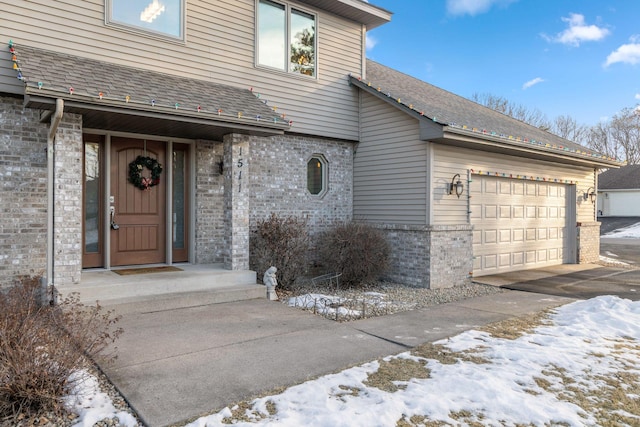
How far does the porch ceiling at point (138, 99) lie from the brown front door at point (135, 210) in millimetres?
398

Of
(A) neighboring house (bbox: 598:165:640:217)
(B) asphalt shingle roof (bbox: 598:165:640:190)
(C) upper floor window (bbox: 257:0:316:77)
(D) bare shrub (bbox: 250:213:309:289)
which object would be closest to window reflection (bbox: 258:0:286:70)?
(C) upper floor window (bbox: 257:0:316:77)

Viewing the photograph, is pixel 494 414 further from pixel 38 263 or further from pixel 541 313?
pixel 38 263

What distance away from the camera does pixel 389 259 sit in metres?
9.09

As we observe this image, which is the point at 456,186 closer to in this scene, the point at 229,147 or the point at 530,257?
the point at 530,257

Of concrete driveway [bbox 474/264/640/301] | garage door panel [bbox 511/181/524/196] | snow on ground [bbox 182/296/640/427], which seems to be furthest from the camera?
garage door panel [bbox 511/181/524/196]

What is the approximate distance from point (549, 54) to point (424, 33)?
8.30m

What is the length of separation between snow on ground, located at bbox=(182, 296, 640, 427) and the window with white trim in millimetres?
5068

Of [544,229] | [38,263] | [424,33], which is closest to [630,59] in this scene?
[424,33]

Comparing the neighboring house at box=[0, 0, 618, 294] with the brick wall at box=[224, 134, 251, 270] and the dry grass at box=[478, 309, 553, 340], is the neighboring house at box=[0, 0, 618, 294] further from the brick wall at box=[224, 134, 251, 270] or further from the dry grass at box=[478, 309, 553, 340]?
the dry grass at box=[478, 309, 553, 340]

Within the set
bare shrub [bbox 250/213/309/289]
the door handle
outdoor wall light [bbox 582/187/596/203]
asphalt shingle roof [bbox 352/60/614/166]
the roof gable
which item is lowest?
bare shrub [bbox 250/213/309/289]

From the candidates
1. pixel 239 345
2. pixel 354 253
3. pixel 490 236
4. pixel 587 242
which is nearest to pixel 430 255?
pixel 354 253

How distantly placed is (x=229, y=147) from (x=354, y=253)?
3021 millimetres

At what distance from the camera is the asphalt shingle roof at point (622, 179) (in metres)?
32.9

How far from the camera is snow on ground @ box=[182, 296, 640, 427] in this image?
3195 mm
